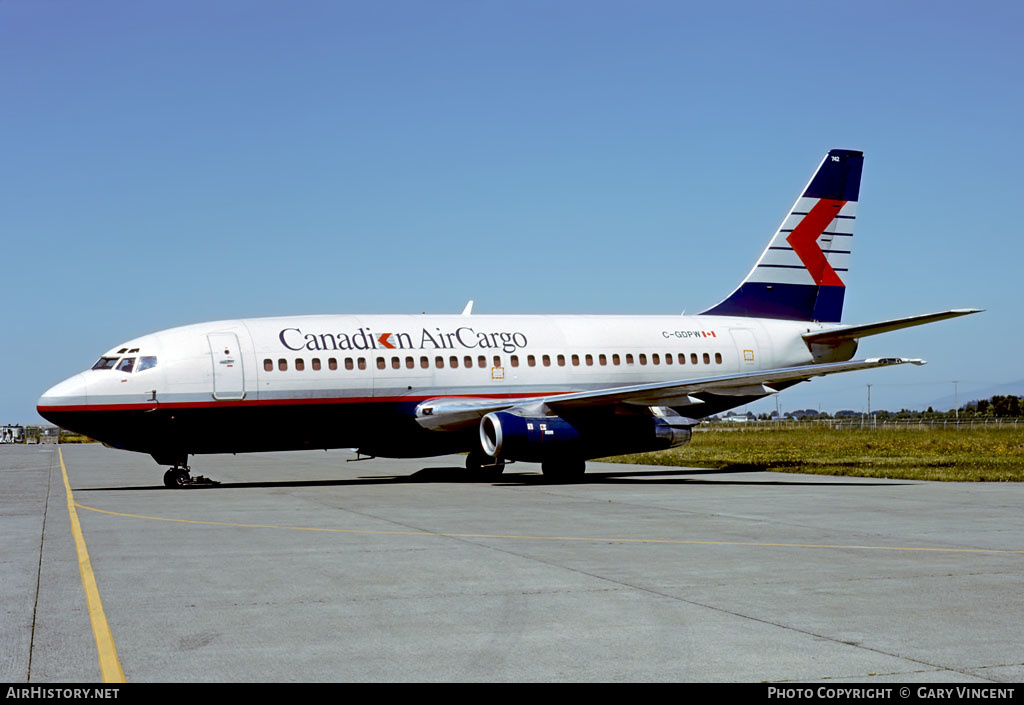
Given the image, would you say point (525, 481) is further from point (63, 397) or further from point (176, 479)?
point (63, 397)

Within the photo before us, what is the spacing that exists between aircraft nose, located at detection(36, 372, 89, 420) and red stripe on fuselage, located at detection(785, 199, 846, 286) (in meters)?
19.9

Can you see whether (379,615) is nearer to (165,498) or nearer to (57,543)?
(57,543)

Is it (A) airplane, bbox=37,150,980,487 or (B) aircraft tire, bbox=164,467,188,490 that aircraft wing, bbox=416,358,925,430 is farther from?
(B) aircraft tire, bbox=164,467,188,490

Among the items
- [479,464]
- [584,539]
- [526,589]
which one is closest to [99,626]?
[526,589]

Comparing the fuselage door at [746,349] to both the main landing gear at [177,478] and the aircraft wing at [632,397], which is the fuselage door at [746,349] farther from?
the main landing gear at [177,478]

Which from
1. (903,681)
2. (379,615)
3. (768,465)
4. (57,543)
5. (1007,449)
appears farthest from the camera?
(1007,449)

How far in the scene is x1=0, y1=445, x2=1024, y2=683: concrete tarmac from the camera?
23.6 feet

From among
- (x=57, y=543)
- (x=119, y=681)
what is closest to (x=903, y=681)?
(x=119, y=681)

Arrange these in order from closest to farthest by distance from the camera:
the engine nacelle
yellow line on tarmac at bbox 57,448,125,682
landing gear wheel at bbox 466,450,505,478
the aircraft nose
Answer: yellow line on tarmac at bbox 57,448,125,682
the aircraft nose
the engine nacelle
landing gear wheel at bbox 466,450,505,478

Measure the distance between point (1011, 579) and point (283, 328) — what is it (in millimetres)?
18461

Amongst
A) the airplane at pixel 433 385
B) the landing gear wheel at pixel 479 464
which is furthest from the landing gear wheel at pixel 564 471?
the landing gear wheel at pixel 479 464

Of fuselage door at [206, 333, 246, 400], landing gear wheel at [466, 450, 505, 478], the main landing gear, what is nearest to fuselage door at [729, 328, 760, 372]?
A: landing gear wheel at [466, 450, 505, 478]

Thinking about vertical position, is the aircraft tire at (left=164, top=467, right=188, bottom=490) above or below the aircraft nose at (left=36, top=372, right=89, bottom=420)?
below
